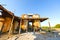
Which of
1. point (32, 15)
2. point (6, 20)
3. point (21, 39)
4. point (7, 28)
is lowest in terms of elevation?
point (21, 39)

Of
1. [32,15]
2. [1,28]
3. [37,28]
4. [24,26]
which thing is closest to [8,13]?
[1,28]

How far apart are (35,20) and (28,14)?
358 centimetres

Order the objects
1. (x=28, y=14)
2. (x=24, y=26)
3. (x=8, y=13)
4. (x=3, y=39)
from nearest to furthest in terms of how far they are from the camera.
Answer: (x=3, y=39) → (x=8, y=13) → (x=24, y=26) → (x=28, y=14)

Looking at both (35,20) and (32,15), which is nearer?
(35,20)

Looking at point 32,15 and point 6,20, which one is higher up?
point 32,15

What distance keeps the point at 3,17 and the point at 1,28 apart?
1.98 metres

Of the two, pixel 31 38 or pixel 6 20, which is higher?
A: pixel 6 20

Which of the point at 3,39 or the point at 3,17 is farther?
the point at 3,17

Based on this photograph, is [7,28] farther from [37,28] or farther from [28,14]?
[28,14]

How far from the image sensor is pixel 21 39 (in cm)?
1454

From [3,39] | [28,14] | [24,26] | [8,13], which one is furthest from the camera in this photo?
[28,14]

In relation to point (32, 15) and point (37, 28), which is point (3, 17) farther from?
point (32, 15)

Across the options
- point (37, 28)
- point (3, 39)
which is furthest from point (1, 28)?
point (37, 28)

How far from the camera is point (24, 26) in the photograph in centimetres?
2533
